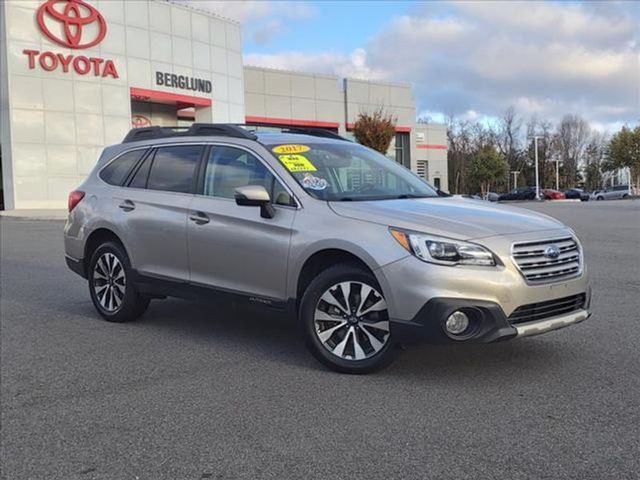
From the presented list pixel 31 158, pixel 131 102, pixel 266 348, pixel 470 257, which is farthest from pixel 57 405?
pixel 131 102

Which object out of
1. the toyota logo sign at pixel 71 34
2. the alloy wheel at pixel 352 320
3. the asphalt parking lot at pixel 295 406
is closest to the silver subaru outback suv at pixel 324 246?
the alloy wheel at pixel 352 320

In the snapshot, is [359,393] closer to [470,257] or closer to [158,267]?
[470,257]

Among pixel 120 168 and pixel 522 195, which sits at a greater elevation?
pixel 120 168

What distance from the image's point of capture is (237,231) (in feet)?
17.4

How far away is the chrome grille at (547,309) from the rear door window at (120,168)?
163 inches

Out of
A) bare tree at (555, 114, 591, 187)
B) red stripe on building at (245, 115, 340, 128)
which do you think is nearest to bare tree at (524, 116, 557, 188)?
bare tree at (555, 114, 591, 187)

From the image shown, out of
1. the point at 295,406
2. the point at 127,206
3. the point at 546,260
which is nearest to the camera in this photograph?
the point at 295,406

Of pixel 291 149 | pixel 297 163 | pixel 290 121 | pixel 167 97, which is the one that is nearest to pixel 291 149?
pixel 291 149

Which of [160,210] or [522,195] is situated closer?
[160,210]

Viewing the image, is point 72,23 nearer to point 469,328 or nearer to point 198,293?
point 198,293

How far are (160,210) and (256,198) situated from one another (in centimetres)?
147

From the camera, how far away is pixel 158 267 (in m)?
6.05

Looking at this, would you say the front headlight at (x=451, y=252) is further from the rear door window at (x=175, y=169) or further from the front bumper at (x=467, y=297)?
the rear door window at (x=175, y=169)

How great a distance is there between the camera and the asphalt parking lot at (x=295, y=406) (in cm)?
332
